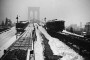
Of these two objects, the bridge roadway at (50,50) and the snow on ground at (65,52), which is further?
the snow on ground at (65,52)

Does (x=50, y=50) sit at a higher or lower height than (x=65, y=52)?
higher

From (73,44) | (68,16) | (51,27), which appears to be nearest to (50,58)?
(73,44)

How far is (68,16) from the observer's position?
442 ft

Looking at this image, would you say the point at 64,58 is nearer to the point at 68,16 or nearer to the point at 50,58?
the point at 50,58

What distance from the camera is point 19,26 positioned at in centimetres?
3478

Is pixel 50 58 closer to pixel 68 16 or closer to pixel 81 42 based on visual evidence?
pixel 81 42

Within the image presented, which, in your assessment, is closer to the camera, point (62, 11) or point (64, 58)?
point (64, 58)

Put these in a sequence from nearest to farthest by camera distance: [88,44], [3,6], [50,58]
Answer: [50,58] < [88,44] < [3,6]

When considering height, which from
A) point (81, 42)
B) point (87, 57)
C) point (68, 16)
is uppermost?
point (68, 16)

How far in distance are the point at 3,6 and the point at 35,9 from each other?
1355 inches

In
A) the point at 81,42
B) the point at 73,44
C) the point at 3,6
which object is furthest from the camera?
the point at 3,6

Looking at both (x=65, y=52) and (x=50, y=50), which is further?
(x=50, y=50)

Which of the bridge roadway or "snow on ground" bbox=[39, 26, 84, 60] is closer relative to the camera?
the bridge roadway

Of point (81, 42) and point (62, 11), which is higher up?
point (62, 11)
